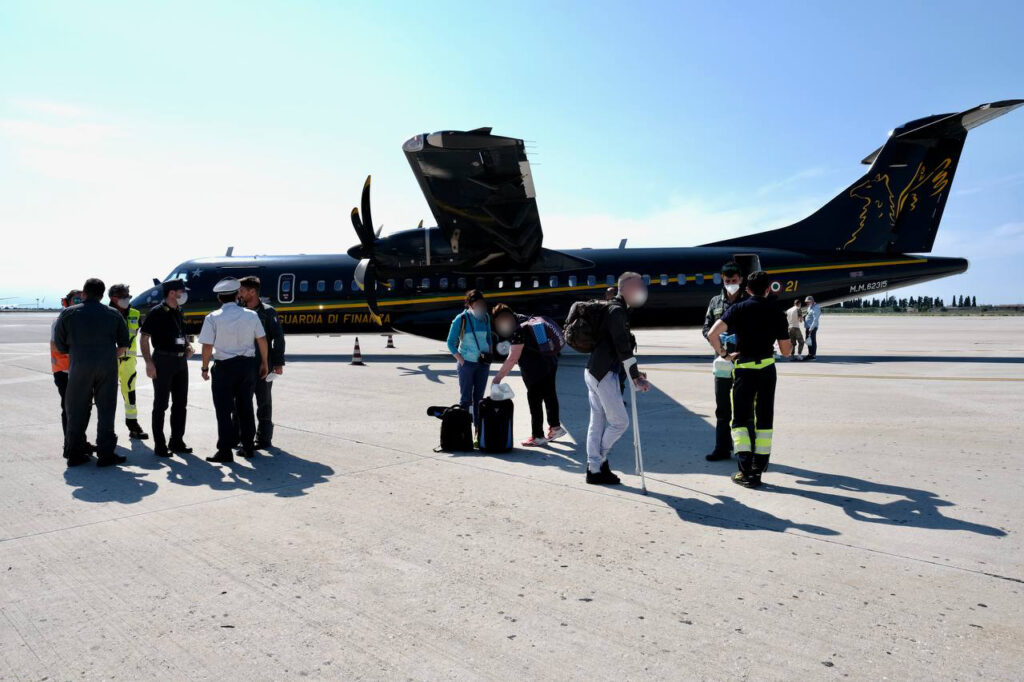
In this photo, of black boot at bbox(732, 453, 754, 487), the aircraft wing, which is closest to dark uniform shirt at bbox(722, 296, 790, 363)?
black boot at bbox(732, 453, 754, 487)

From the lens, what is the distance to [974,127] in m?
16.5

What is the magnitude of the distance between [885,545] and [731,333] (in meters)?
2.45

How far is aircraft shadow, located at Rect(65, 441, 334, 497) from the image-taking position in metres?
5.36

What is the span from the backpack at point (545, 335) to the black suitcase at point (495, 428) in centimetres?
81

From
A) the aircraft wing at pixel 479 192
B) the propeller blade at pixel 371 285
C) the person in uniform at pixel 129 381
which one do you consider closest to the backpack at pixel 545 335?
the person in uniform at pixel 129 381

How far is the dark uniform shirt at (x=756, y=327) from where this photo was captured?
18.3 feet

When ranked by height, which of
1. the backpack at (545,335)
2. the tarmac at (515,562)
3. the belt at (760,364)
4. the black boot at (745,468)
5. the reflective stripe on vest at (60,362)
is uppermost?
the backpack at (545,335)

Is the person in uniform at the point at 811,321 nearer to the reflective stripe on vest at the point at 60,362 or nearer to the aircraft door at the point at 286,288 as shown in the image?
the aircraft door at the point at 286,288

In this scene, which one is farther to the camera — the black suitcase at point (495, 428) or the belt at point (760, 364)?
the black suitcase at point (495, 428)

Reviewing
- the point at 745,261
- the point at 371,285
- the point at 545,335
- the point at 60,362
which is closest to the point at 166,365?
the point at 60,362

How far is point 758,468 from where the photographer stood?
5449mm

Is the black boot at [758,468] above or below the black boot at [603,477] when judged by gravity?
above

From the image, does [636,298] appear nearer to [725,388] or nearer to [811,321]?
[725,388]

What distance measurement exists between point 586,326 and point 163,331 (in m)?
4.76
